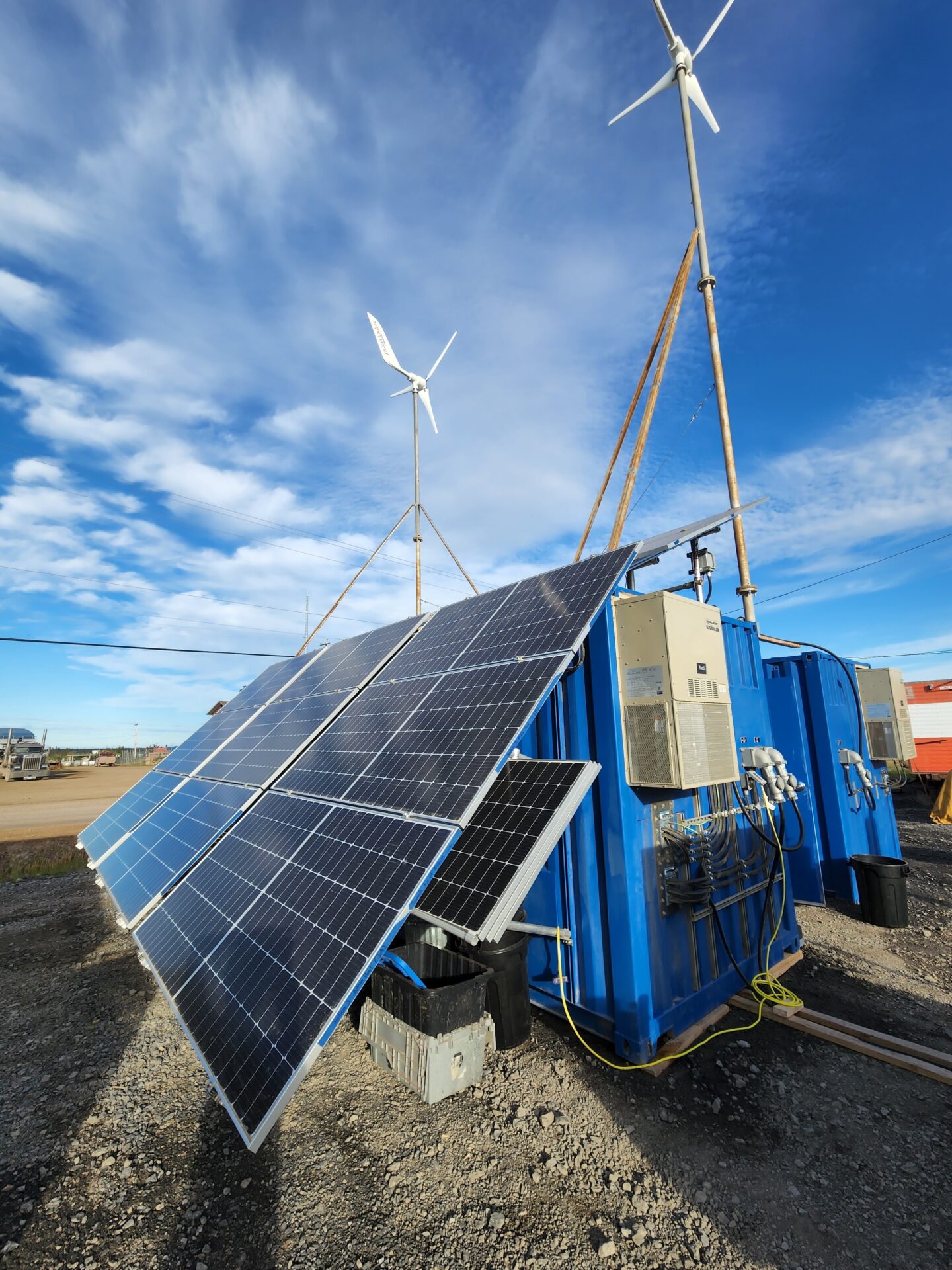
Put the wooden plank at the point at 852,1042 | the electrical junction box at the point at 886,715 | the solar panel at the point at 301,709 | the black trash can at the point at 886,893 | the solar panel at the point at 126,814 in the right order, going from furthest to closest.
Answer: the electrical junction box at the point at 886,715
the solar panel at the point at 126,814
the black trash can at the point at 886,893
the solar panel at the point at 301,709
the wooden plank at the point at 852,1042

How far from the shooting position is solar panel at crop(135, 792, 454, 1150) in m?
3.13

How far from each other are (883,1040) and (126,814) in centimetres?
1183

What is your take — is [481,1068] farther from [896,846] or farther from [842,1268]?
[896,846]

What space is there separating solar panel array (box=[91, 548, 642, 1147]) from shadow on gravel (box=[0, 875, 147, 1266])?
1.24 metres

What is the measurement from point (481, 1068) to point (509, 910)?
75.2 inches

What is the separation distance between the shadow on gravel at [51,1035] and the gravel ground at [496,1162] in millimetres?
29

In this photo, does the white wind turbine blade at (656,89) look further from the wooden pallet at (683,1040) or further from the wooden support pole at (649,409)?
the wooden pallet at (683,1040)

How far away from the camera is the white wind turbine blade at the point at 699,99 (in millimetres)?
12875

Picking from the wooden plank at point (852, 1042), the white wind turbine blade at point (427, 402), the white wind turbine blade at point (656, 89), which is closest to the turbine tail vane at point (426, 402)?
the white wind turbine blade at point (427, 402)

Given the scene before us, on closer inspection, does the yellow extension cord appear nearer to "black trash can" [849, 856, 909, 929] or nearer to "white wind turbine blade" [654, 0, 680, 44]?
"black trash can" [849, 856, 909, 929]

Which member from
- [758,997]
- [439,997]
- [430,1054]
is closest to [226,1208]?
[430,1054]

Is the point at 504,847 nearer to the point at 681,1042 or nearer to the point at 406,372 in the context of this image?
the point at 681,1042

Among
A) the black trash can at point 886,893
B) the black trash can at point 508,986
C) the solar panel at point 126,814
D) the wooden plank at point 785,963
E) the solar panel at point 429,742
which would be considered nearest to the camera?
the solar panel at point 429,742

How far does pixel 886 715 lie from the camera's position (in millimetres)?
10836
